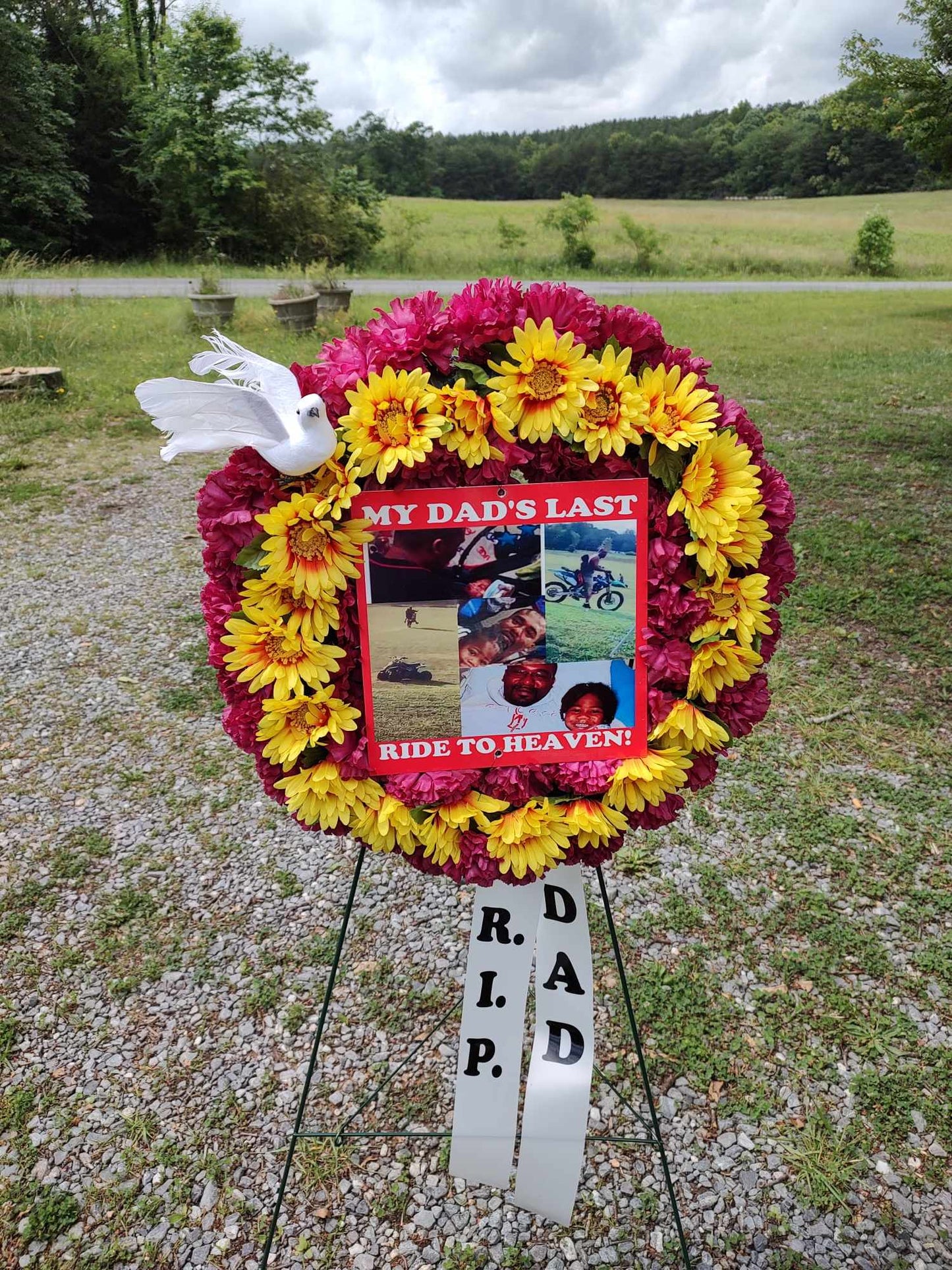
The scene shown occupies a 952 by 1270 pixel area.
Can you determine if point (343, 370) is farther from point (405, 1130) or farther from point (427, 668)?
point (405, 1130)

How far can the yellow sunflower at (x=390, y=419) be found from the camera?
4.57 ft

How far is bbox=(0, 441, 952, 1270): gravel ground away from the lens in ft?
6.45

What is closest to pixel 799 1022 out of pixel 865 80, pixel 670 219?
pixel 865 80

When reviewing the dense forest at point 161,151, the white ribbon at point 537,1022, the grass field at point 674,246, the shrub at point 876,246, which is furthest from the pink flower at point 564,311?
the shrub at point 876,246

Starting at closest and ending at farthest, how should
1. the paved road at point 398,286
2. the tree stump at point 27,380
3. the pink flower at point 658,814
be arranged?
the pink flower at point 658,814 < the tree stump at point 27,380 < the paved road at point 398,286

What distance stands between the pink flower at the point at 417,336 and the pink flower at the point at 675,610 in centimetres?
Answer: 53

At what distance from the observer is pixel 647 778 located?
154 centimetres

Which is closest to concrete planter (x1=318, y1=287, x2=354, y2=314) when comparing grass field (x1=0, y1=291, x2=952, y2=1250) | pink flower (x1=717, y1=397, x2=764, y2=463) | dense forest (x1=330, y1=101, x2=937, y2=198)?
grass field (x1=0, y1=291, x2=952, y2=1250)

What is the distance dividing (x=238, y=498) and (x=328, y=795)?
0.54 m

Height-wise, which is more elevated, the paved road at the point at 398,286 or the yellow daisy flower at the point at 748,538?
the paved road at the point at 398,286

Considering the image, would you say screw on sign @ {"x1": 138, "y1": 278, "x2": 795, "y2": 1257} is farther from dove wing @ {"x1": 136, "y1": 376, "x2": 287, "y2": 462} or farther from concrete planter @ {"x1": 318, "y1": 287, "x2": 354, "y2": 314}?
concrete planter @ {"x1": 318, "y1": 287, "x2": 354, "y2": 314}

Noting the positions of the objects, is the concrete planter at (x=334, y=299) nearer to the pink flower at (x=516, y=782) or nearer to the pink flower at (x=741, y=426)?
the pink flower at (x=741, y=426)

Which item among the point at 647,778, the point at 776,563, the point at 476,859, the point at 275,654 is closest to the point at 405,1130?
the point at 476,859

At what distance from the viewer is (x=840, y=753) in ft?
11.7
